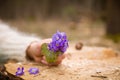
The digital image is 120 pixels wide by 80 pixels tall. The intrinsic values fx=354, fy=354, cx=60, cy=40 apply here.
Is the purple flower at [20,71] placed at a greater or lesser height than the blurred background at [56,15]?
lesser

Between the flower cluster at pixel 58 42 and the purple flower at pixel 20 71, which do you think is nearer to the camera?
the purple flower at pixel 20 71

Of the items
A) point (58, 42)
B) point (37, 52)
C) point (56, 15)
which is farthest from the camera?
point (56, 15)

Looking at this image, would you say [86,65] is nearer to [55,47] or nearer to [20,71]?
[55,47]

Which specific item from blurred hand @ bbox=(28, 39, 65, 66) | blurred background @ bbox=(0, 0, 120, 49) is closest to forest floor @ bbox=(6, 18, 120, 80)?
blurred hand @ bbox=(28, 39, 65, 66)

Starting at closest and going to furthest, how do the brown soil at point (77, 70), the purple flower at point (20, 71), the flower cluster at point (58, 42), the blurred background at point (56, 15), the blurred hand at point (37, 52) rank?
1. the brown soil at point (77, 70)
2. the purple flower at point (20, 71)
3. the flower cluster at point (58, 42)
4. the blurred hand at point (37, 52)
5. the blurred background at point (56, 15)

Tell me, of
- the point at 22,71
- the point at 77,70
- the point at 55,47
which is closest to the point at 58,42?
the point at 55,47

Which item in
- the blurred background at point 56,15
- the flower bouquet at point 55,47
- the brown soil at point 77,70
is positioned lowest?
the brown soil at point 77,70

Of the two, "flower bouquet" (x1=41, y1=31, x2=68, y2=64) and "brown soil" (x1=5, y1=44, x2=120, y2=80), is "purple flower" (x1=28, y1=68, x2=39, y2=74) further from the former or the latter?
"flower bouquet" (x1=41, y1=31, x2=68, y2=64)

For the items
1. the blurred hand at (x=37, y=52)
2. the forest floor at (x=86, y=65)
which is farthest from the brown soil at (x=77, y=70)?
the blurred hand at (x=37, y=52)

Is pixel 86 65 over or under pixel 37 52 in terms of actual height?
under

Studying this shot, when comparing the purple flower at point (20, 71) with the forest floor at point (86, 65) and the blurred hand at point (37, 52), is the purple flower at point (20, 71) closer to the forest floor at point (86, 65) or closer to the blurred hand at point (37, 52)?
the forest floor at point (86, 65)

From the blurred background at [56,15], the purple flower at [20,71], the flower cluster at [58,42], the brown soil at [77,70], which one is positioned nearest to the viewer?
the brown soil at [77,70]
